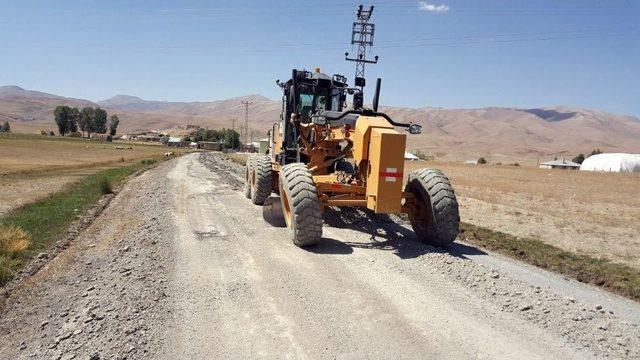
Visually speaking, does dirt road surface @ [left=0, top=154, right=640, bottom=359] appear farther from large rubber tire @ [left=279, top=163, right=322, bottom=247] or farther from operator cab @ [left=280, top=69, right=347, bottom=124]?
operator cab @ [left=280, top=69, right=347, bottom=124]

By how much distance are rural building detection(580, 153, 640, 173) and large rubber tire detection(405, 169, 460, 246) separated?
3220 inches

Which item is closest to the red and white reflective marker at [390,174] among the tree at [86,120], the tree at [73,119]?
the tree at [86,120]

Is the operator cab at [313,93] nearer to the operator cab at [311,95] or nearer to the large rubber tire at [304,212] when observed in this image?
the operator cab at [311,95]

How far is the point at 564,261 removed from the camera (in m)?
10.5

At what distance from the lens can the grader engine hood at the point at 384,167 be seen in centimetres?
870

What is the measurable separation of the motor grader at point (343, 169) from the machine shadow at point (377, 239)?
366mm

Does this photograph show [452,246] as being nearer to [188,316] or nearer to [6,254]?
[188,316]

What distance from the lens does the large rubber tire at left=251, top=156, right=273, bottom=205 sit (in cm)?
1400

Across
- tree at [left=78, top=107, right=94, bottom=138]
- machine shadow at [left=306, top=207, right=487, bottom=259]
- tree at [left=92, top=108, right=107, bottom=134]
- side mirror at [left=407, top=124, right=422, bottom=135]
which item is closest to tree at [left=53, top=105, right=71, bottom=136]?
tree at [left=78, top=107, right=94, bottom=138]

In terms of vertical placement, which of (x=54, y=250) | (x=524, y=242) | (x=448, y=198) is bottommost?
(x=54, y=250)

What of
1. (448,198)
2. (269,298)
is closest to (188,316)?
(269,298)

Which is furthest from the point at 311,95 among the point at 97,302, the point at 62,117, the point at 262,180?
the point at 62,117

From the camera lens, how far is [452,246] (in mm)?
10297

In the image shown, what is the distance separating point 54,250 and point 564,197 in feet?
86.3
